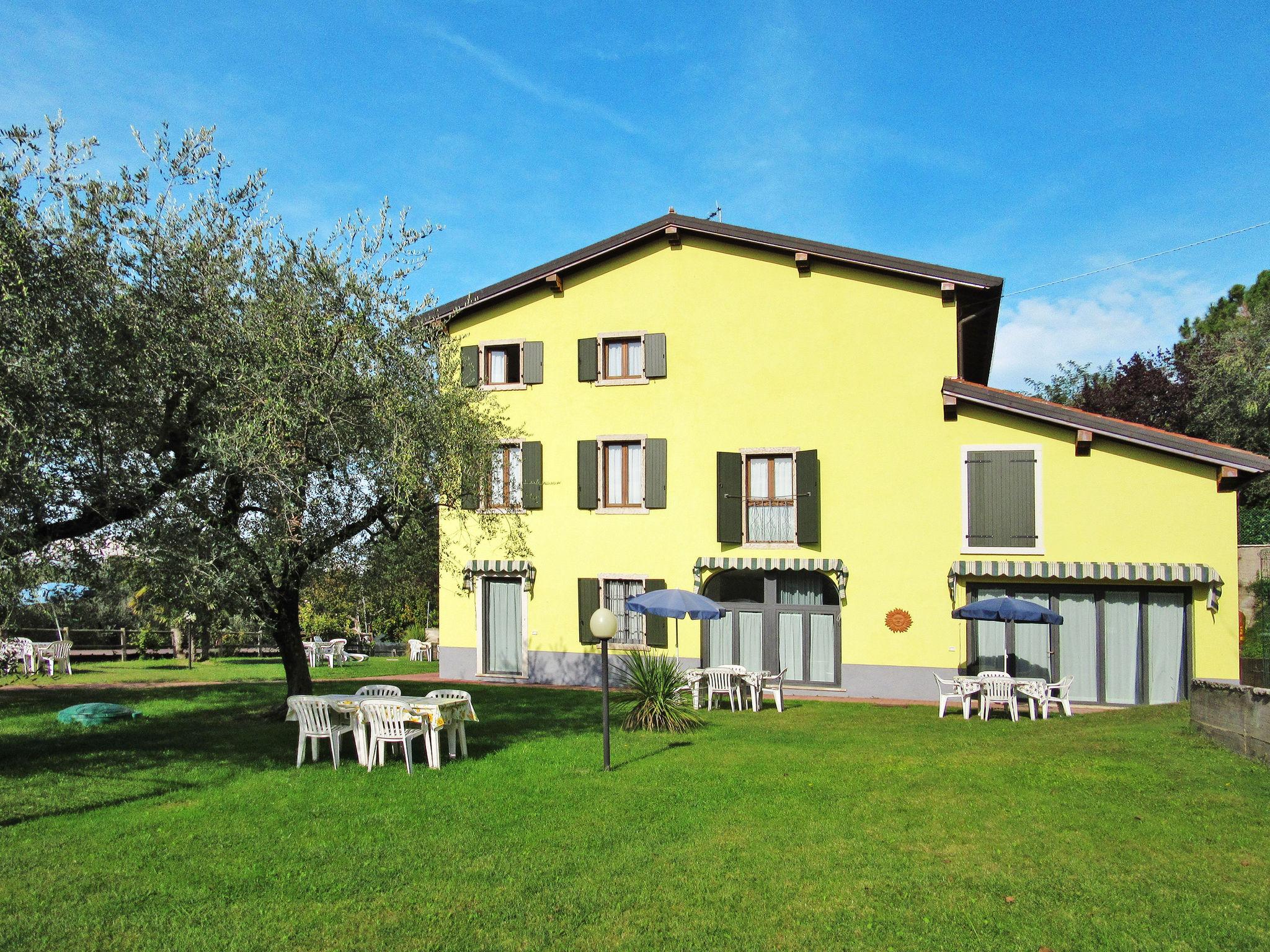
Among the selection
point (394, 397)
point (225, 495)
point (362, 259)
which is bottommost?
point (225, 495)

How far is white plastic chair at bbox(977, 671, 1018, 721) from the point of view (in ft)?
47.2

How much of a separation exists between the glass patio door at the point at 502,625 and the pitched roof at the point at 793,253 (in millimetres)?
5744

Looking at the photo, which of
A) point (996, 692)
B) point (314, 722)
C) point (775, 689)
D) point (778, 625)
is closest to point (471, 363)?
point (778, 625)

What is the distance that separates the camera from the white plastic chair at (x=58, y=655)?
2138cm

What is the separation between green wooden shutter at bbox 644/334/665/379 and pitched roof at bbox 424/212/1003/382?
2073mm

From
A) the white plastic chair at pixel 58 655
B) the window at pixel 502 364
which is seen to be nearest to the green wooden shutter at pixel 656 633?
the window at pixel 502 364

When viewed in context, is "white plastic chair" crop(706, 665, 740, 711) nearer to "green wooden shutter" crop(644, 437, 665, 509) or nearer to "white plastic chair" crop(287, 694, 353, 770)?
"green wooden shutter" crop(644, 437, 665, 509)

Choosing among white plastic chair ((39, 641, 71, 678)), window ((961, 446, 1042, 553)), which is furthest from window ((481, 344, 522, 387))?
white plastic chair ((39, 641, 71, 678))

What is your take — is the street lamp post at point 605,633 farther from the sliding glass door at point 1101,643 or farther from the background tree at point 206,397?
the sliding glass door at point 1101,643

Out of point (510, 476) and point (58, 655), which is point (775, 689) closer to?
point (510, 476)

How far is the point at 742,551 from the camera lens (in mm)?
18531

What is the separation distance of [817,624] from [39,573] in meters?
13.4

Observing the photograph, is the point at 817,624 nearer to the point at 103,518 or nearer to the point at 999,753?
the point at 999,753

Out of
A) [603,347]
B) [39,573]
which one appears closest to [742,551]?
[603,347]
